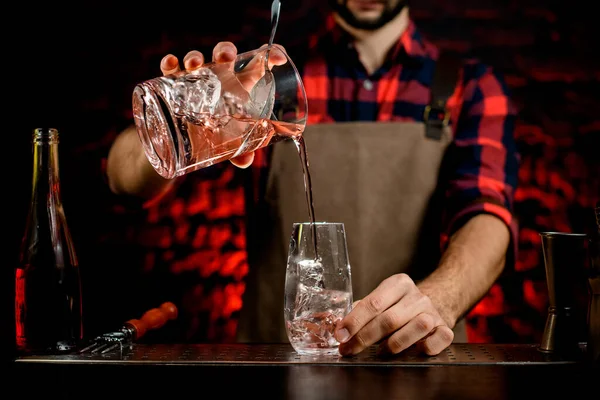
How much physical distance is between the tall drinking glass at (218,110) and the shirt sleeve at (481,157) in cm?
98

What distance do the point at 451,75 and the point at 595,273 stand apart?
125cm

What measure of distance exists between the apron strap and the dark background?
766 millimetres

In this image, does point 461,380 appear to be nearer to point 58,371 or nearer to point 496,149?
point 58,371

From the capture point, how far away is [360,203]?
7.45ft

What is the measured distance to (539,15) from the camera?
295cm

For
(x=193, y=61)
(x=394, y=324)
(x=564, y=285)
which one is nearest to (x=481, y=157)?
(x=564, y=285)

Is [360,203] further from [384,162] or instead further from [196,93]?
[196,93]

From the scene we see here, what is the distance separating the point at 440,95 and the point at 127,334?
1.34 m

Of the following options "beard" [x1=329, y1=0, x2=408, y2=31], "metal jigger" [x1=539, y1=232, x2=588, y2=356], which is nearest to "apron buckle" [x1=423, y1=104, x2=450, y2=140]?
"beard" [x1=329, y1=0, x2=408, y2=31]

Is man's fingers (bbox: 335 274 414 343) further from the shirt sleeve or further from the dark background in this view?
the dark background

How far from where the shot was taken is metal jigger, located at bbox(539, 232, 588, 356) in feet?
3.87

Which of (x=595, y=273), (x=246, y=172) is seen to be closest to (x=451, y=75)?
(x=246, y=172)

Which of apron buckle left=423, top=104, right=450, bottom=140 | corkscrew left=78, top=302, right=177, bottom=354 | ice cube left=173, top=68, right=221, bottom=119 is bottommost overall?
corkscrew left=78, top=302, right=177, bottom=354

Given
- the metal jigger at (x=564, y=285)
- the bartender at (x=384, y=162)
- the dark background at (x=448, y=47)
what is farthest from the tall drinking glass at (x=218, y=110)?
the dark background at (x=448, y=47)
